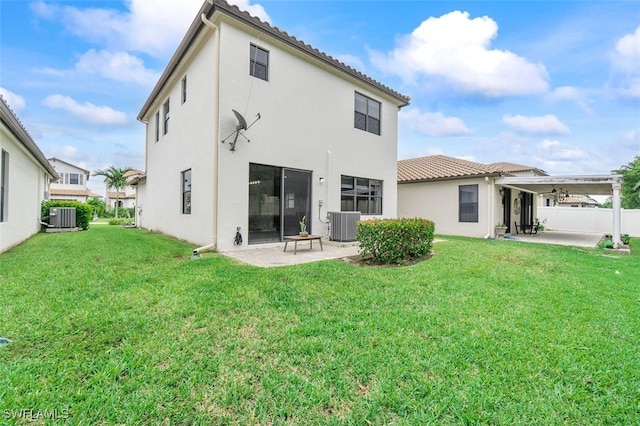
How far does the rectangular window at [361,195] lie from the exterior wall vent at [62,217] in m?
12.8

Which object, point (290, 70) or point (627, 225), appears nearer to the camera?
point (290, 70)

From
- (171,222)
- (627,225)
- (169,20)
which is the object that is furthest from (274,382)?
(627,225)

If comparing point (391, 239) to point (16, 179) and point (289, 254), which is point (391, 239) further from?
point (16, 179)

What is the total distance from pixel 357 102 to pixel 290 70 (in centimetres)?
353

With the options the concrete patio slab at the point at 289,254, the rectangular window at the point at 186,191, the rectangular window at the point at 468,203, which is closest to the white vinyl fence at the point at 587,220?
the rectangular window at the point at 468,203

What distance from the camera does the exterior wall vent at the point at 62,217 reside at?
13.3 metres

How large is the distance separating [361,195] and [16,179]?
11.2 metres

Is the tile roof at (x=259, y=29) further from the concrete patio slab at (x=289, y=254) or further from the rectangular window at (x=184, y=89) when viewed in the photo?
the concrete patio slab at (x=289, y=254)

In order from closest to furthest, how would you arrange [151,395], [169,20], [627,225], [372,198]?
[151,395] → [169,20] → [372,198] → [627,225]

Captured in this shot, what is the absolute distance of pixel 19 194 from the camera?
9180mm

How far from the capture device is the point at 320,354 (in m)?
2.89

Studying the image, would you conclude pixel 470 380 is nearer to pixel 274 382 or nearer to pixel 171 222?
pixel 274 382

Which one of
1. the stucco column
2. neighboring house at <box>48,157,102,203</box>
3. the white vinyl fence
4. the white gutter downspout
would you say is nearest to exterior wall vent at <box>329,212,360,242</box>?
the white gutter downspout

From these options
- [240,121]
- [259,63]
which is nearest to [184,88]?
[259,63]
